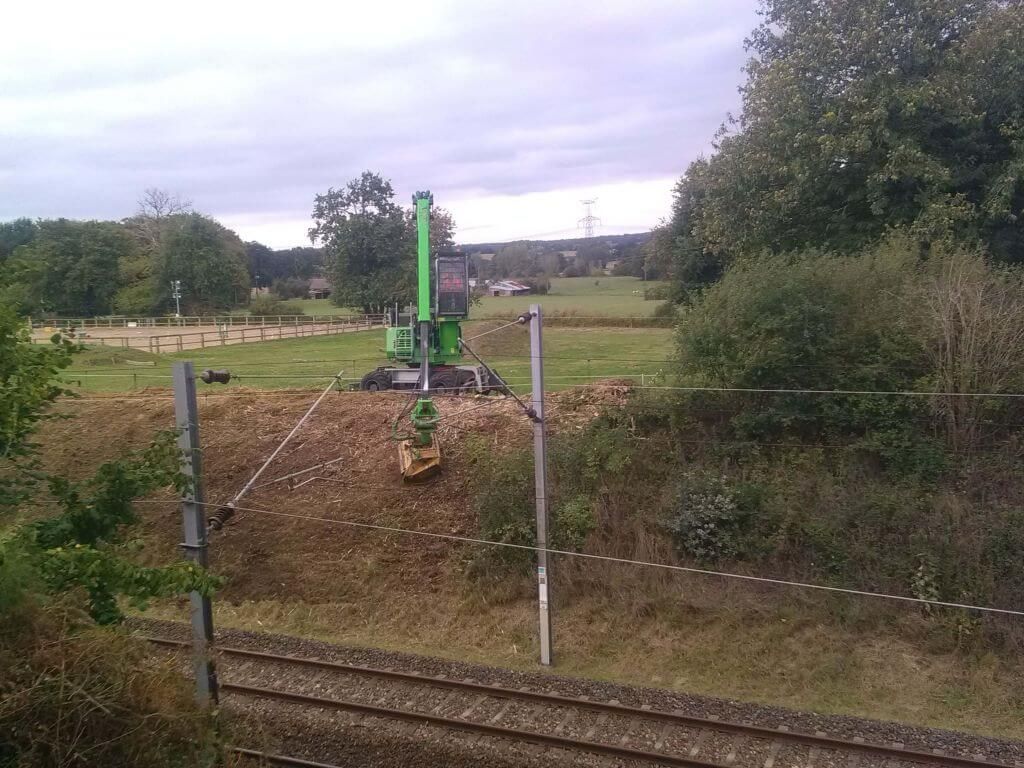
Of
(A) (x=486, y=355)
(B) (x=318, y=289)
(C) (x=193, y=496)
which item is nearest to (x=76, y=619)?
(C) (x=193, y=496)

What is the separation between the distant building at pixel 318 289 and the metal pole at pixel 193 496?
7925cm

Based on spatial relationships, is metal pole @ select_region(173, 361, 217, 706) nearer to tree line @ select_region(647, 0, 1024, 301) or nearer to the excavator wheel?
tree line @ select_region(647, 0, 1024, 301)

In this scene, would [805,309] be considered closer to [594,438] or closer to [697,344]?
[697,344]

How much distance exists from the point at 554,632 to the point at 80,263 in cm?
5706

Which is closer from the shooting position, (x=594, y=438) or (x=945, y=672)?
Answer: (x=945, y=672)

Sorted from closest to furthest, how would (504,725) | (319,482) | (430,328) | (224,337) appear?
(504,725) → (430,328) → (319,482) → (224,337)

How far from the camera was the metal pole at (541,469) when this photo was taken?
396 inches

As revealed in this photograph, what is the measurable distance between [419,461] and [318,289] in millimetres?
76059

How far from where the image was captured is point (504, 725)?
8.63 metres

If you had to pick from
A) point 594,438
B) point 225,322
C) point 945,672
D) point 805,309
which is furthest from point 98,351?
point 945,672

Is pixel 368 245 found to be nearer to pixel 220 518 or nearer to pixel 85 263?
pixel 85 263

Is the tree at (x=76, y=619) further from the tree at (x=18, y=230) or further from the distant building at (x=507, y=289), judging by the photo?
the tree at (x=18, y=230)

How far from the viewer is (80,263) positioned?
5728 centimetres

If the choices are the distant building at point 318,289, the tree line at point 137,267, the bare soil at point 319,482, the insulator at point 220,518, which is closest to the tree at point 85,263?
the tree line at point 137,267
